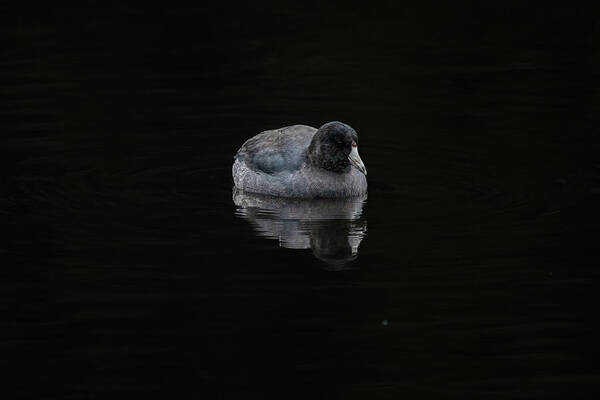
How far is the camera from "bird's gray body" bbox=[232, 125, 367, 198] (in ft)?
50.0

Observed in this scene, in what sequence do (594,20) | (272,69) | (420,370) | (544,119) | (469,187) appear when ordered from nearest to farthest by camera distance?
(420,370)
(469,187)
(544,119)
(272,69)
(594,20)

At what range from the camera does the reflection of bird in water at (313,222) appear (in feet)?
43.2

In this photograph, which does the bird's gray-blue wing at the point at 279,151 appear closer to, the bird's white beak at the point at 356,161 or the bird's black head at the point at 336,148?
the bird's black head at the point at 336,148

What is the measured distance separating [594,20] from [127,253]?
12.8m

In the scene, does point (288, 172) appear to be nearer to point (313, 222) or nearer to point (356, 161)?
point (356, 161)

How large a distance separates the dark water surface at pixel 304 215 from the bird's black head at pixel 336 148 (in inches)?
19.7

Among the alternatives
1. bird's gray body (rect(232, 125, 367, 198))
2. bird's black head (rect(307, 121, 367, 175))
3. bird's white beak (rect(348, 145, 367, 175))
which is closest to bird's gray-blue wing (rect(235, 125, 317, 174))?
bird's gray body (rect(232, 125, 367, 198))

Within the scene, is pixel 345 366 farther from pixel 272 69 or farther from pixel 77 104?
pixel 272 69

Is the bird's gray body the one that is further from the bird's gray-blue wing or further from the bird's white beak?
the bird's white beak

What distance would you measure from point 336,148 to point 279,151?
2.59 feet

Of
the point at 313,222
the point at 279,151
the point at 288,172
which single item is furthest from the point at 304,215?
the point at 279,151

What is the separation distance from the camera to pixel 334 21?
24.3 m

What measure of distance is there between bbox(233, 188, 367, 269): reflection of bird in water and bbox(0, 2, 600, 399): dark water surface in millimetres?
46

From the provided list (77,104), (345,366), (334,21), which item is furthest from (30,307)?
(334,21)
